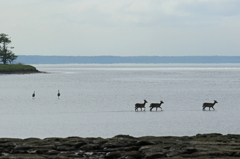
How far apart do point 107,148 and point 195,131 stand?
1357cm

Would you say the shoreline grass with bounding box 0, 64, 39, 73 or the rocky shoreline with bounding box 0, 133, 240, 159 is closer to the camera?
the rocky shoreline with bounding box 0, 133, 240, 159

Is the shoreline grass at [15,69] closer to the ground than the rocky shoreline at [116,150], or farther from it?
farther from it

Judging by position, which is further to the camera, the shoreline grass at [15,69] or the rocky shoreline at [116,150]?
the shoreline grass at [15,69]

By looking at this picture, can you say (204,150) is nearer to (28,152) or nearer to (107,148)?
(107,148)

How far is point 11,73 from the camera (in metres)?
171

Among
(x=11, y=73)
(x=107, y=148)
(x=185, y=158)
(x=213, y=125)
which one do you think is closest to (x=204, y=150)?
(x=185, y=158)

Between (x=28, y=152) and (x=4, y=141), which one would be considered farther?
(x=4, y=141)

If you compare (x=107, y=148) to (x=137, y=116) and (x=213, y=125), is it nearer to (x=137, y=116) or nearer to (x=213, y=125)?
(x=213, y=125)

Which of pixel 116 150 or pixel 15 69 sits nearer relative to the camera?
pixel 116 150

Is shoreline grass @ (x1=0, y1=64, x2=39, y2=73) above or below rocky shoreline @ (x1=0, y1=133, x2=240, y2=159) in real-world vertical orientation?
above

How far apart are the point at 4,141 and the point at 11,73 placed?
6257 inches

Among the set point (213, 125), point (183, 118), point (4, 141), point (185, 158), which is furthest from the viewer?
point (183, 118)

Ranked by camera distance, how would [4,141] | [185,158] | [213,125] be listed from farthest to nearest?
1. [213,125]
2. [4,141]
3. [185,158]

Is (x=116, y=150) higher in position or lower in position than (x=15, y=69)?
lower
